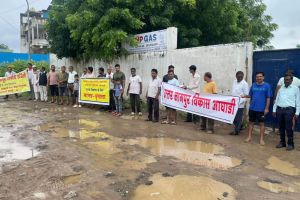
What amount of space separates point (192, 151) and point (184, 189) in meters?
2.37

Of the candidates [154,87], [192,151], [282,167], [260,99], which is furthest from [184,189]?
[154,87]

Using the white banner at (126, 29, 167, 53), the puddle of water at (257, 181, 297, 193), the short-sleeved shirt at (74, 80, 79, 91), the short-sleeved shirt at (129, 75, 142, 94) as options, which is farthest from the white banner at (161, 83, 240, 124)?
the short-sleeved shirt at (74, 80, 79, 91)

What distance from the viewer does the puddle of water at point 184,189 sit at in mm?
5062

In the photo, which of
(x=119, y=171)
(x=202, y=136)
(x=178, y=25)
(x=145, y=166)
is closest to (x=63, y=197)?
(x=119, y=171)

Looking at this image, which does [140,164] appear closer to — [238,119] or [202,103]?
[238,119]

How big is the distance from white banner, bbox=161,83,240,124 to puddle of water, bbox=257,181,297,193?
3.44m

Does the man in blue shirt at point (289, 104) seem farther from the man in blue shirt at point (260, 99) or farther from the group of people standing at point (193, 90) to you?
the man in blue shirt at point (260, 99)

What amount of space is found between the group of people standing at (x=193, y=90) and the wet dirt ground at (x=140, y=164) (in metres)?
0.54

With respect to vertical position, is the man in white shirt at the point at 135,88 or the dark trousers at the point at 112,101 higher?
the man in white shirt at the point at 135,88

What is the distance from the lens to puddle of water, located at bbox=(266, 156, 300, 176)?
6.36 m

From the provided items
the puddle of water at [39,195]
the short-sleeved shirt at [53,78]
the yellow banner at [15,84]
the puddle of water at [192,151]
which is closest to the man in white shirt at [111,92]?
the short-sleeved shirt at [53,78]

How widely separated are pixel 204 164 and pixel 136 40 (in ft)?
26.6

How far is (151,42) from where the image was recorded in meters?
13.8

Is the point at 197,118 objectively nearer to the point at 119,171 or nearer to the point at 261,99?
the point at 261,99
